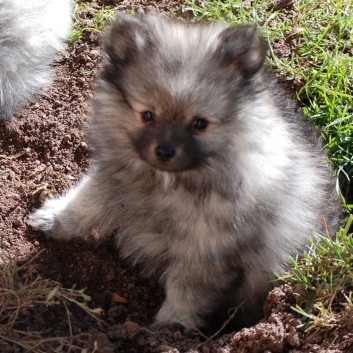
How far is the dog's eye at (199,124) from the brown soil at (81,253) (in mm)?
887

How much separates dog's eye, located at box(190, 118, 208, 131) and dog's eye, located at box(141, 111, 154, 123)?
0.16 metres

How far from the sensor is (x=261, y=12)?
164 inches

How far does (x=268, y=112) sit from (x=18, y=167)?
60.4 inches

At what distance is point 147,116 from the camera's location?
8.65 feet

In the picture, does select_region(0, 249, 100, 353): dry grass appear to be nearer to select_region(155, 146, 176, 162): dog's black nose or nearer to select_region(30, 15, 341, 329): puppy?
select_region(30, 15, 341, 329): puppy

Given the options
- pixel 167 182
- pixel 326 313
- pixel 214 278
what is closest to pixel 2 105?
pixel 167 182

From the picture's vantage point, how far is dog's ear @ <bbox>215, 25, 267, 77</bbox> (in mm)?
2631

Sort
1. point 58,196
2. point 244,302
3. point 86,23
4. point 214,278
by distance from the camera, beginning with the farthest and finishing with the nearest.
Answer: point 86,23 < point 58,196 < point 244,302 < point 214,278

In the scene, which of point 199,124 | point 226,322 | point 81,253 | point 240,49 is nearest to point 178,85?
point 199,124

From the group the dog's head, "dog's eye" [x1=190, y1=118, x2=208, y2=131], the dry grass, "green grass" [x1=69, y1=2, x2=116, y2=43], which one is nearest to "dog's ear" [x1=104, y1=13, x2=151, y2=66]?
the dog's head

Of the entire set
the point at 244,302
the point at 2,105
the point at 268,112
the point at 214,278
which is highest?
the point at 268,112

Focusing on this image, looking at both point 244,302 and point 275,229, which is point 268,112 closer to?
point 275,229

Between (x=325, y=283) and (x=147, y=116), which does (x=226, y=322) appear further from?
(x=147, y=116)

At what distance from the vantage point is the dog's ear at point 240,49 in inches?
104
